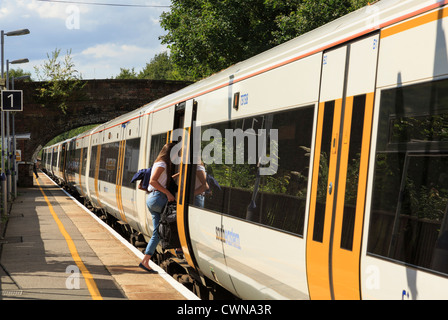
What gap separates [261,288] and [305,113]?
1673 millimetres

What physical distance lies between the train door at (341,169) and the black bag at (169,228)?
13.2ft

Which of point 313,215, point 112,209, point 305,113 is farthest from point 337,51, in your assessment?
point 112,209

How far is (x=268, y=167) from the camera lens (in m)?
5.16

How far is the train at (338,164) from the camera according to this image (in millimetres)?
3238

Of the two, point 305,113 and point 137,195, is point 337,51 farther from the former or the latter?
point 137,195

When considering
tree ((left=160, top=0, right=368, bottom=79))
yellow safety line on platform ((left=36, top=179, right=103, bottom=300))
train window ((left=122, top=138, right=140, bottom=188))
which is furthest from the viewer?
tree ((left=160, top=0, right=368, bottom=79))

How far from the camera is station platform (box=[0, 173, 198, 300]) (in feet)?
22.6

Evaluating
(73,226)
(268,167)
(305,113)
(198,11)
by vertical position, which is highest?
(198,11)

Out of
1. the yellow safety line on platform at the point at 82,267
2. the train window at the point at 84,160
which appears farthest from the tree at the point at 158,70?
the yellow safety line on platform at the point at 82,267

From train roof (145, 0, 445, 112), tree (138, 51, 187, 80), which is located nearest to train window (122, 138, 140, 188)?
train roof (145, 0, 445, 112)

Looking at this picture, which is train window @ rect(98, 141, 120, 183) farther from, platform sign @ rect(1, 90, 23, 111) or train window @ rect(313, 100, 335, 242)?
train window @ rect(313, 100, 335, 242)

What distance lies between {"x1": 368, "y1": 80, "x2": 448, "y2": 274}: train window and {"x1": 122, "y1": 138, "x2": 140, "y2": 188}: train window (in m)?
8.68

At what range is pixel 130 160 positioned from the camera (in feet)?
42.0

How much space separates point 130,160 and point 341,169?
935cm
